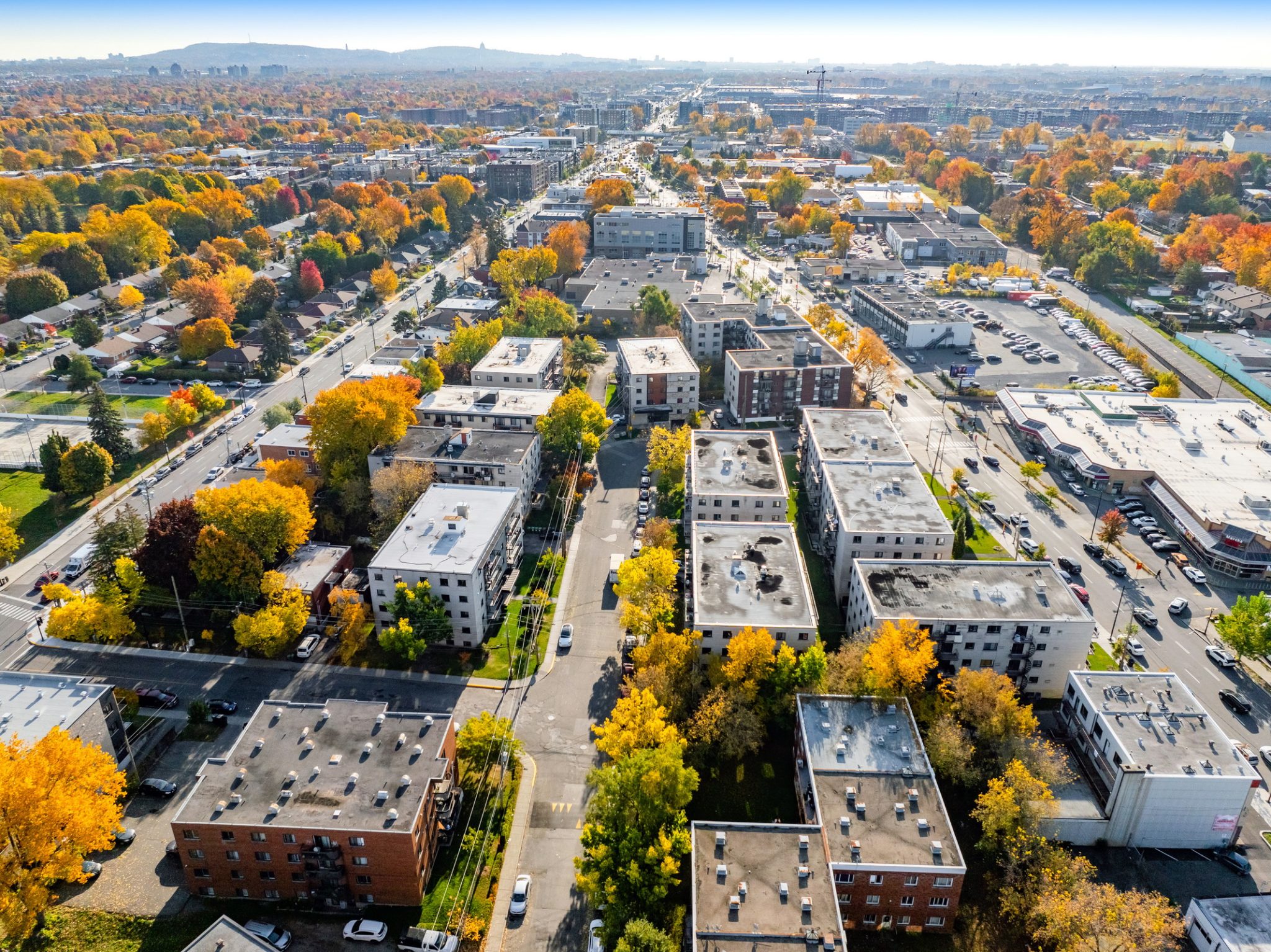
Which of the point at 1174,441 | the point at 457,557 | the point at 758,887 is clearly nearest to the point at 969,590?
the point at 758,887

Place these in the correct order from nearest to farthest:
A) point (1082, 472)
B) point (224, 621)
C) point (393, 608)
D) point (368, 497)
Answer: point (393, 608), point (224, 621), point (368, 497), point (1082, 472)

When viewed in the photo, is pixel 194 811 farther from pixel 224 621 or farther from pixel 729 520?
pixel 729 520

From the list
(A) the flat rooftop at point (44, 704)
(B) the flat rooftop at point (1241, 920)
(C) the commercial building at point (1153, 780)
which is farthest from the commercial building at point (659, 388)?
(B) the flat rooftop at point (1241, 920)

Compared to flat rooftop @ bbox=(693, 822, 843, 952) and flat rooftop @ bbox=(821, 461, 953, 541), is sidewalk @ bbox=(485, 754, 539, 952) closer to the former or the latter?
flat rooftop @ bbox=(693, 822, 843, 952)

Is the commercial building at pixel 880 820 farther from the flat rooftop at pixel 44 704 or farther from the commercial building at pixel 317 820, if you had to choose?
the flat rooftop at pixel 44 704

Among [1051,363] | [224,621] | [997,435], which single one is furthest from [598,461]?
[1051,363]
